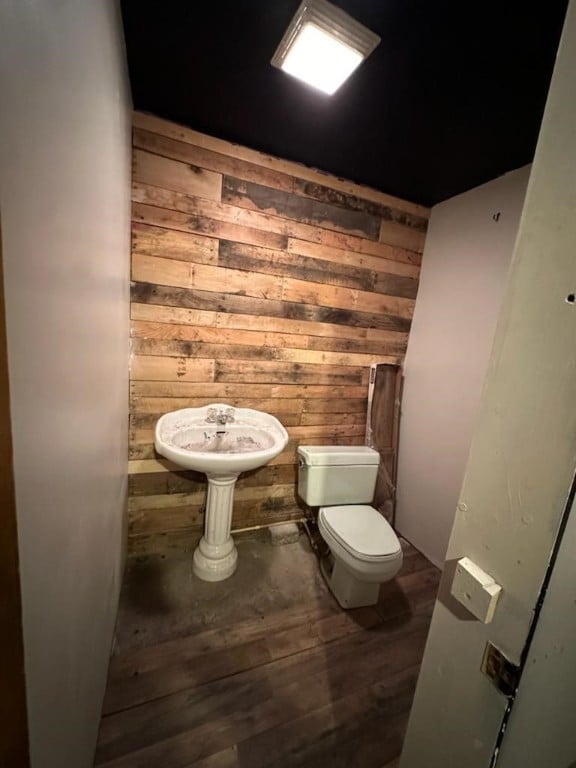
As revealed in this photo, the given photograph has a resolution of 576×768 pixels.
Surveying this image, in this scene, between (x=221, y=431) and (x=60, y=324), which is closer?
(x=60, y=324)

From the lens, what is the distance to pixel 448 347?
6.33 feet

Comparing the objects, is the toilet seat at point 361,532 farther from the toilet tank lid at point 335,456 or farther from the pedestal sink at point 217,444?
the pedestal sink at point 217,444

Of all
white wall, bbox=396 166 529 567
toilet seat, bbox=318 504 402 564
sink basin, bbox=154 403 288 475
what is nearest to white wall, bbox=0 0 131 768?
sink basin, bbox=154 403 288 475

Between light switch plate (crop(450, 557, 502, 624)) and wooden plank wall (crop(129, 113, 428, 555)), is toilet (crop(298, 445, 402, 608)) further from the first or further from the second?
light switch plate (crop(450, 557, 502, 624))

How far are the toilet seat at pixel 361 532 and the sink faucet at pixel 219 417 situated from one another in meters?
0.77

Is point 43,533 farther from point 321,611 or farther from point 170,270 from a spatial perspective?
point 321,611

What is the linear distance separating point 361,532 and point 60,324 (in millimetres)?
1617

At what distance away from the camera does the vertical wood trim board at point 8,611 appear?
0.35m

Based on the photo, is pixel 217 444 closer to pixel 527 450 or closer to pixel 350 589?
pixel 350 589

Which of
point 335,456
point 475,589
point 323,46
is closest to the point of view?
point 475,589

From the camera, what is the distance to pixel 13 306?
375 mm

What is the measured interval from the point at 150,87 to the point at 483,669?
85.8 inches

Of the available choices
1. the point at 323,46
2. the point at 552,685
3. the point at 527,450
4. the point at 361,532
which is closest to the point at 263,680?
the point at 361,532

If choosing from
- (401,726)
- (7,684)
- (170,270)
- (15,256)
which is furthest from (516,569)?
(170,270)
